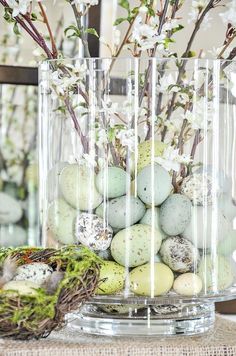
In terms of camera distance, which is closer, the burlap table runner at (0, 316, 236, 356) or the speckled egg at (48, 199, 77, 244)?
the burlap table runner at (0, 316, 236, 356)

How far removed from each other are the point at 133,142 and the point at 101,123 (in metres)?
0.05

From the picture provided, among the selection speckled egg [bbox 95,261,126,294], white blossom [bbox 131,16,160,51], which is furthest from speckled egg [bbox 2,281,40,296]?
white blossom [bbox 131,16,160,51]

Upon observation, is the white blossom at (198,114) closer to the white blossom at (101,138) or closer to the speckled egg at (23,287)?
the white blossom at (101,138)

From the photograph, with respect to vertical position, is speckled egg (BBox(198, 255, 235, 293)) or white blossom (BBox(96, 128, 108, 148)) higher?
white blossom (BBox(96, 128, 108, 148))

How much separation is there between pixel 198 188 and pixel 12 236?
0.40 meters

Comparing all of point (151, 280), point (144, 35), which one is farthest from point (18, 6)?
point (151, 280)

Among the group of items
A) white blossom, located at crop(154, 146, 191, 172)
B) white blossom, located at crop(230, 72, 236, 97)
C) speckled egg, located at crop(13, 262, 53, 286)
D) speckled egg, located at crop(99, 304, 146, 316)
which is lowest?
speckled egg, located at crop(99, 304, 146, 316)

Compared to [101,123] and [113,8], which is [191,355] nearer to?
[101,123]

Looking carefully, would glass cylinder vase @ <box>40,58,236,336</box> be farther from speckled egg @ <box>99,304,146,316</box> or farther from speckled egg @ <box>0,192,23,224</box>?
speckled egg @ <box>0,192,23,224</box>

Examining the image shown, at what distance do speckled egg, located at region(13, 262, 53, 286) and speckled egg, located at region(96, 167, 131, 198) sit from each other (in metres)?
0.12

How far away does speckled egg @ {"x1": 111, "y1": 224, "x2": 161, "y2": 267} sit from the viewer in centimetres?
94

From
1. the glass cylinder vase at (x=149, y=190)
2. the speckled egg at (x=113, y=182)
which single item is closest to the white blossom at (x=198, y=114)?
the glass cylinder vase at (x=149, y=190)

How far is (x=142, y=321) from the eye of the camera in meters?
0.96

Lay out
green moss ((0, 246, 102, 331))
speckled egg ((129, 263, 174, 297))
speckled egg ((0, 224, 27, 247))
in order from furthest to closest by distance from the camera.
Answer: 1. speckled egg ((0, 224, 27, 247))
2. speckled egg ((129, 263, 174, 297))
3. green moss ((0, 246, 102, 331))
